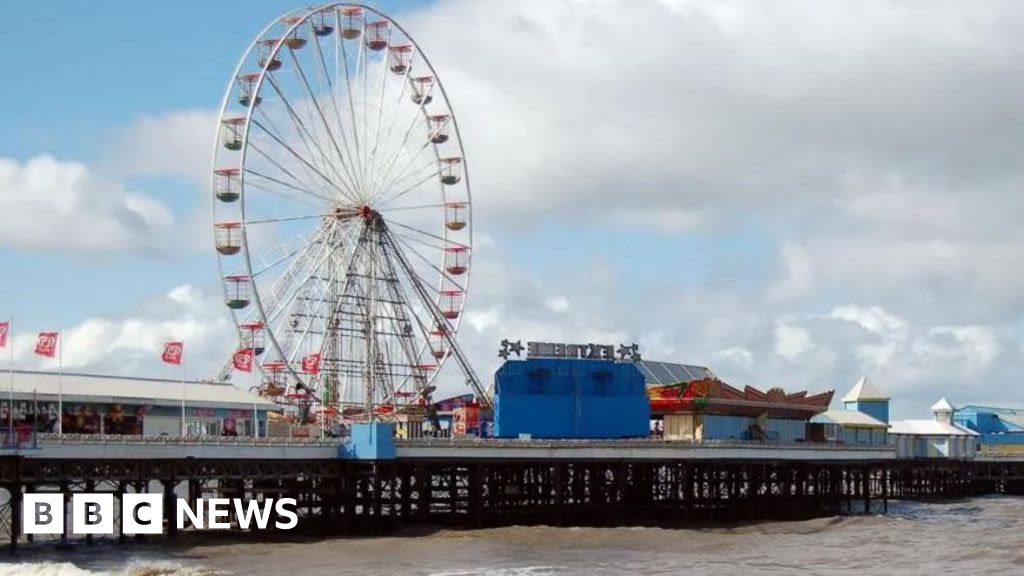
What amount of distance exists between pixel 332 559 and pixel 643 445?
75.1ft

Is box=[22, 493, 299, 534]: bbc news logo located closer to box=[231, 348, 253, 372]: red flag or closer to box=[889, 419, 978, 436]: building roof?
box=[231, 348, 253, 372]: red flag

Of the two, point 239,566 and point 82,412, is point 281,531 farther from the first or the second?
point 239,566

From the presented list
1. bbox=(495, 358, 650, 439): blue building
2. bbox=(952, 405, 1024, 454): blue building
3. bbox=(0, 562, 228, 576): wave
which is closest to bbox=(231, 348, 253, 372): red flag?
bbox=(495, 358, 650, 439): blue building

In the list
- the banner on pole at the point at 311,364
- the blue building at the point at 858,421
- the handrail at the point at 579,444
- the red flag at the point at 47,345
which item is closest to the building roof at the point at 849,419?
the blue building at the point at 858,421

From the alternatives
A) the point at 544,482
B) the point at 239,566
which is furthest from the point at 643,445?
the point at 239,566

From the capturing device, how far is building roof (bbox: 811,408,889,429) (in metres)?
102

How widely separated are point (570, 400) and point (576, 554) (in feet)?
77.5

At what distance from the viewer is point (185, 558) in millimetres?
50188

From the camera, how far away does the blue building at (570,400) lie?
3031 inches

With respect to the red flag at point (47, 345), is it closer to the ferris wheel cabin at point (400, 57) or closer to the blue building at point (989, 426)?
the ferris wheel cabin at point (400, 57)

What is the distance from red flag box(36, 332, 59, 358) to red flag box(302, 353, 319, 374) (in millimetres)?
17828

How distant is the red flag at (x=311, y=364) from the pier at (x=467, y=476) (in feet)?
19.3

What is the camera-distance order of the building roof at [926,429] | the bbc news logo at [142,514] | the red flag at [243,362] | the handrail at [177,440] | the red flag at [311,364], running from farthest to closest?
the building roof at [926,429]
the red flag at [311,364]
the red flag at [243,362]
the bbc news logo at [142,514]
the handrail at [177,440]

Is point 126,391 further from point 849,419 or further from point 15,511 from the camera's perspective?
point 849,419
